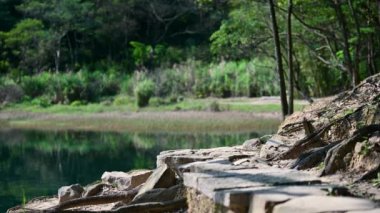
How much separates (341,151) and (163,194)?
6.91 ft

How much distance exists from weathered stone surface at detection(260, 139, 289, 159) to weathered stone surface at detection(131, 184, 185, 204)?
36.2 inches

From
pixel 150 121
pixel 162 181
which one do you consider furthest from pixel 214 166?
pixel 150 121

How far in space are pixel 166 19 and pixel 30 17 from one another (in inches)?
318

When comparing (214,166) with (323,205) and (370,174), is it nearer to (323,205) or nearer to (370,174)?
(370,174)

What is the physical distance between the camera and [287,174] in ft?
19.0

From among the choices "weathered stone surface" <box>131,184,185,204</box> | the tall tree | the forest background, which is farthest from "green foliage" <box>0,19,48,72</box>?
"weathered stone surface" <box>131,184,185,204</box>

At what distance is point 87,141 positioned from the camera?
23.3 m

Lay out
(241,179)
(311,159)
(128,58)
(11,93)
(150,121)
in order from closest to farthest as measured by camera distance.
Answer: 1. (241,179)
2. (311,159)
3. (150,121)
4. (11,93)
5. (128,58)

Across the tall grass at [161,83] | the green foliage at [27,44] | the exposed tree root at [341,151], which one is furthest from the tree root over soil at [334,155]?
the green foliage at [27,44]

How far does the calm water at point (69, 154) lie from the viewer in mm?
14826

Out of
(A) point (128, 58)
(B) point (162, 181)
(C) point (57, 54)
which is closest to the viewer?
(B) point (162, 181)

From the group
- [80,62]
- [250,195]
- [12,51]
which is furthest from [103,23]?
[250,195]

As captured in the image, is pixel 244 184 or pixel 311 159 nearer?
pixel 244 184

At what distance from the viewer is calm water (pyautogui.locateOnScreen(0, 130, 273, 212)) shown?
48.6ft
